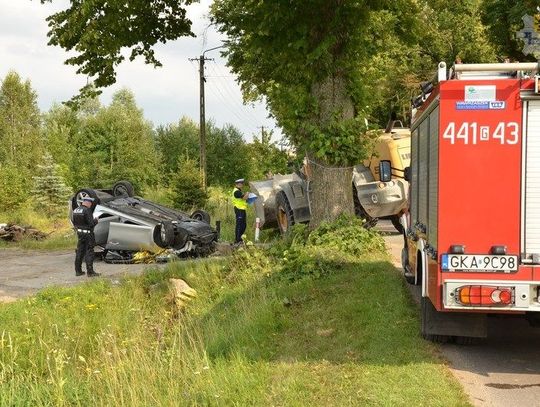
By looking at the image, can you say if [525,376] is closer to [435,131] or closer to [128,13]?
[435,131]

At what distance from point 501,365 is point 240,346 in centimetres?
281

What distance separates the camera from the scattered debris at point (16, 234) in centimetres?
2370

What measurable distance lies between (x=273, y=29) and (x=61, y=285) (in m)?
6.51

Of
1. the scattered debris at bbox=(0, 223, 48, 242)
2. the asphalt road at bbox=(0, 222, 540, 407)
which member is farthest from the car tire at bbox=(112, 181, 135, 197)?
the asphalt road at bbox=(0, 222, 540, 407)

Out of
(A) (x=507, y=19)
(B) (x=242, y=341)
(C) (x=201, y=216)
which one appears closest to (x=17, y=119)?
(C) (x=201, y=216)

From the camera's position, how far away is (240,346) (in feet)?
25.3

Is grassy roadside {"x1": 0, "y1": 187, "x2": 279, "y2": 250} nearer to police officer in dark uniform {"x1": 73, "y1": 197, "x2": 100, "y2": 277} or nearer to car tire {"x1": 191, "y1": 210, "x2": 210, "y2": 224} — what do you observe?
car tire {"x1": 191, "y1": 210, "x2": 210, "y2": 224}

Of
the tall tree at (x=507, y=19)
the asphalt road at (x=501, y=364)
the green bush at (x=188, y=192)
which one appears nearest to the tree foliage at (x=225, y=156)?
the green bush at (x=188, y=192)

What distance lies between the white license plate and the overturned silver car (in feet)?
35.1

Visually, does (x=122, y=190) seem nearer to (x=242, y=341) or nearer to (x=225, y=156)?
(x=242, y=341)

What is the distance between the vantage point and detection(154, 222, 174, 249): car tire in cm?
1614

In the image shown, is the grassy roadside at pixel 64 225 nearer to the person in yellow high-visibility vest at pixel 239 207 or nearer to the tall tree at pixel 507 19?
the person in yellow high-visibility vest at pixel 239 207

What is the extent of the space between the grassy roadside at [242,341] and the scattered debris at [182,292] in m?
0.20

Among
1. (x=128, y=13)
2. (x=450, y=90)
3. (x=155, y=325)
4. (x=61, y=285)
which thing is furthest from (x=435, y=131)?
(x=61, y=285)
